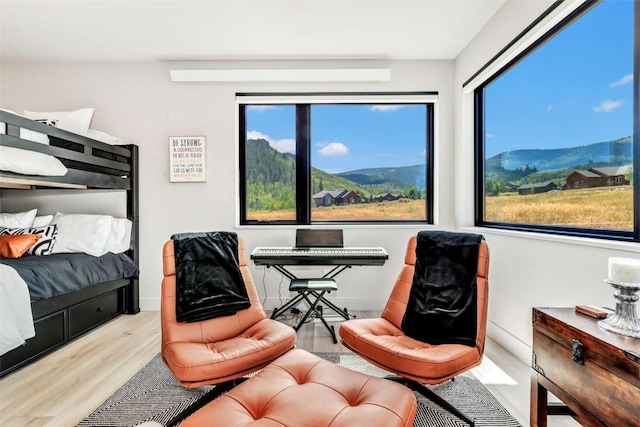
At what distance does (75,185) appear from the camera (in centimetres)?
272

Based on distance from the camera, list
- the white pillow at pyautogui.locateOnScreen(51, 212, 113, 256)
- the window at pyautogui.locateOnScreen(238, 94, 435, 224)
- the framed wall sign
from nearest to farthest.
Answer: the white pillow at pyautogui.locateOnScreen(51, 212, 113, 256)
the framed wall sign
the window at pyautogui.locateOnScreen(238, 94, 435, 224)

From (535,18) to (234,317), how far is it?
2.85 meters

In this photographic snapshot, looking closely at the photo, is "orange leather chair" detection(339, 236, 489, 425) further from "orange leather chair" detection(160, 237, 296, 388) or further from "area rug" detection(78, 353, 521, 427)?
"orange leather chair" detection(160, 237, 296, 388)

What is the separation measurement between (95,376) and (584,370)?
2.71 metres

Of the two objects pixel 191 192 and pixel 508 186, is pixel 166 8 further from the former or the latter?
pixel 508 186

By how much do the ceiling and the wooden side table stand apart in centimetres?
237

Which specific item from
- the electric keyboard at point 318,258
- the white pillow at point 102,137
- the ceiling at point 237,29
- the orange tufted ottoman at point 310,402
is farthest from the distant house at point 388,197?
the white pillow at point 102,137

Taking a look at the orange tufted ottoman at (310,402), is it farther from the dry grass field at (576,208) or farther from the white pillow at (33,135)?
the white pillow at (33,135)

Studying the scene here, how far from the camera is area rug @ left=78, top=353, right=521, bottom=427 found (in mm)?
1589

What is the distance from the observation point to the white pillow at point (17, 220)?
2.84 m

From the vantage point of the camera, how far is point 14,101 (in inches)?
129

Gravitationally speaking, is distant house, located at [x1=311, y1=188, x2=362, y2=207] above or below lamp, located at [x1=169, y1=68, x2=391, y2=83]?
below

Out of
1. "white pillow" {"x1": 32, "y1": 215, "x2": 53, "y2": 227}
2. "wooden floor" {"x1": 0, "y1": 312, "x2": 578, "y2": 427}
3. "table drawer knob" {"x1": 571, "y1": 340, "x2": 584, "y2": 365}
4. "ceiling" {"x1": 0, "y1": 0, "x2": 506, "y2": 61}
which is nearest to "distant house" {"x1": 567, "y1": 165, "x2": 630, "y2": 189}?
"table drawer knob" {"x1": 571, "y1": 340, "x2": 584, "y2": 365}

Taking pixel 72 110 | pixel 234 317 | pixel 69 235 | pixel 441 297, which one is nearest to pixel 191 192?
pixel 69 235
